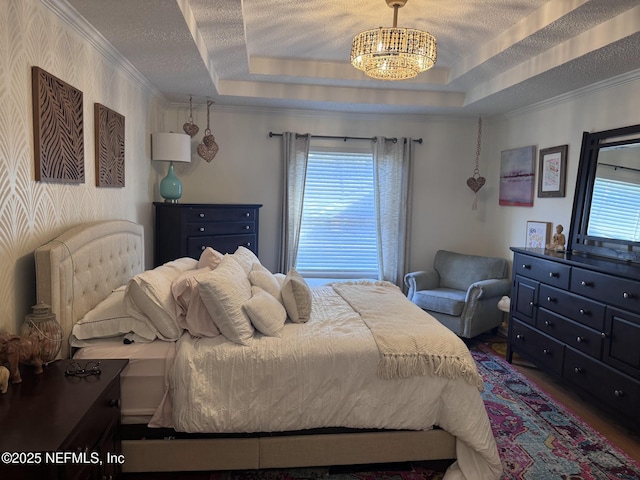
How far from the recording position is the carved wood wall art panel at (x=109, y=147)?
2898mm

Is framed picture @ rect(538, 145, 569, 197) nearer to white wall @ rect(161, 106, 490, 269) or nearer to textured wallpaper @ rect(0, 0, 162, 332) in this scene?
white wall @ rect(161, 106, 490, 269)

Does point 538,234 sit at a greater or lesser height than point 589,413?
greater

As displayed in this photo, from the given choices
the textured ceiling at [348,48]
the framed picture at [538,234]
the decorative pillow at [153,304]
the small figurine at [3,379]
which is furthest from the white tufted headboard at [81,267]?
the framed picture at [538,234]

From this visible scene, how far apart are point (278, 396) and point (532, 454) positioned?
5.05 ft

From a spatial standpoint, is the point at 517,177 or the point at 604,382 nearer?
the point at 604,382

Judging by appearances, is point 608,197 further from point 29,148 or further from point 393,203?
point 29,148

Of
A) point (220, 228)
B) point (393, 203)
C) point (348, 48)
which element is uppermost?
point (348, 48)

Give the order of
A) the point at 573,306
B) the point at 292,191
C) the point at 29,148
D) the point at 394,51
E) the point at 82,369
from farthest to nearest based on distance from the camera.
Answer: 1. the point at 292,191
2. the point at 573,306
3. the point at 394,51
4. the point at 29,148
5. the point at 82,369

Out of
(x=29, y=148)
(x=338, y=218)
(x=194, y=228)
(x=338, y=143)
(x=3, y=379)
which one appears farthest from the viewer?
(x=338, y=218)

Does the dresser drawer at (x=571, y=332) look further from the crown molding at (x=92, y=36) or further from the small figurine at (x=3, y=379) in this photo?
the crown molding at (x=92, y=36)

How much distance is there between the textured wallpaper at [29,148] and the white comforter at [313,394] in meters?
0.82

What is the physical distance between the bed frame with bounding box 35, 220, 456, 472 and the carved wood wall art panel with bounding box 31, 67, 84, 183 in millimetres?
350

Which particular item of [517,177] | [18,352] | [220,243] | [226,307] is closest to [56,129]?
[18,352]

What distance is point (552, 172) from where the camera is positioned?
13.7 feet
